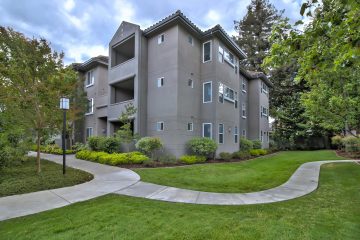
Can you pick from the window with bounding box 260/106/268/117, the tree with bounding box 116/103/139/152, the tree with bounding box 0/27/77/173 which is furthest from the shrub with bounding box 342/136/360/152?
the tree with bounding box 0/27/77/173

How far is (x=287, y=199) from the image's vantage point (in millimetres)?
5789

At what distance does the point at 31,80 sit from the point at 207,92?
1051 cm

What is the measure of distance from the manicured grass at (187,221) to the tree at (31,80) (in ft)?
17.4

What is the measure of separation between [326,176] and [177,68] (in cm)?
988

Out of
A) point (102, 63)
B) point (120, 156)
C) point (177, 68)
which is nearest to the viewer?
point (120, 156)

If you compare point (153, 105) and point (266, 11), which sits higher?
point (266, 11)

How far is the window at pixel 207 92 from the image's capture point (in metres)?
15.1

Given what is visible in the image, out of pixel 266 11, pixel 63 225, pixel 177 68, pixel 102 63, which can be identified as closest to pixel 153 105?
pixel 177 68

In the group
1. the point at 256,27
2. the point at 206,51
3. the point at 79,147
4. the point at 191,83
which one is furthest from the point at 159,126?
the point at 256,27

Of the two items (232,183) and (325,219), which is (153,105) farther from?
(325,219)

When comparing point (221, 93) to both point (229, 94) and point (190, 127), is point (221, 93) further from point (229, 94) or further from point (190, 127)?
point (190, 127)

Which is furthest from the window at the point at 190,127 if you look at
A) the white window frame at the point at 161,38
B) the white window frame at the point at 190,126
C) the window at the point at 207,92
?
the white window frame at the point at 161,38

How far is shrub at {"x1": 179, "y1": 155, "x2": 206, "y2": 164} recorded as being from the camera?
12.7 m

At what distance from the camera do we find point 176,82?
13.6 m
